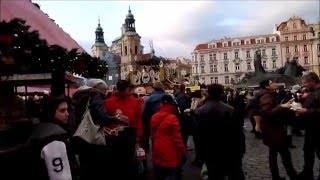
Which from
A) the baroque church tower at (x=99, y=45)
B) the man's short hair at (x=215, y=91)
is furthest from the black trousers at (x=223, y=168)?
the baroque church tower at (x=99, y=45)

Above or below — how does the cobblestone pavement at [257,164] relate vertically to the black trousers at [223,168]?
below

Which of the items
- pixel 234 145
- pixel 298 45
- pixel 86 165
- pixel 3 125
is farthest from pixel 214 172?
pixel 298 45

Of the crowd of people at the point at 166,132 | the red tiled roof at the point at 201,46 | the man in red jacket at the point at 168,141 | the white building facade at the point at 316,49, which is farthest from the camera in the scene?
the red tiled roof at the point at 201,46

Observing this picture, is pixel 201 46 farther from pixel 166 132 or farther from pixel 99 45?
pixel 166 132

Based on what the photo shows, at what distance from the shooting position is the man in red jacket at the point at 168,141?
199 inches

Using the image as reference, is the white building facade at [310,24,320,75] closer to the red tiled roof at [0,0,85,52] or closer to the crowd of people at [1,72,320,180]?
the crowd of people at [1,72,320,180]

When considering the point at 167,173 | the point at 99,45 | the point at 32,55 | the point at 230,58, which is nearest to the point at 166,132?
the point at 167,173

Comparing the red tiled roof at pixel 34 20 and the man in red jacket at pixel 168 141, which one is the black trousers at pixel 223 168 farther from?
the red tiled roof at pixel 34 20

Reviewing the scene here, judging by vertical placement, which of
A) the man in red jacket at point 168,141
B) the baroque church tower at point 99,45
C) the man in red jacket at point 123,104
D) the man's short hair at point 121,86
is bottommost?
the man in red jacket at point 168,141

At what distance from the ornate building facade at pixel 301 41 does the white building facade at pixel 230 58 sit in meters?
3.48

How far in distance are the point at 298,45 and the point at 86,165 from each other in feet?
303

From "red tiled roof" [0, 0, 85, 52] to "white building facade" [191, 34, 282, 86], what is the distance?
93140mm

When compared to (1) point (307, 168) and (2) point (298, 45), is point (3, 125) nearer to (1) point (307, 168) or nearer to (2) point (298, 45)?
(1) point (307, 168)

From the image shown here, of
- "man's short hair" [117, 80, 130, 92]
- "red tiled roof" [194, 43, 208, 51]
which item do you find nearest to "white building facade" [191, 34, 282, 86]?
"red tiled roof" [194, 43, 208, 51]
